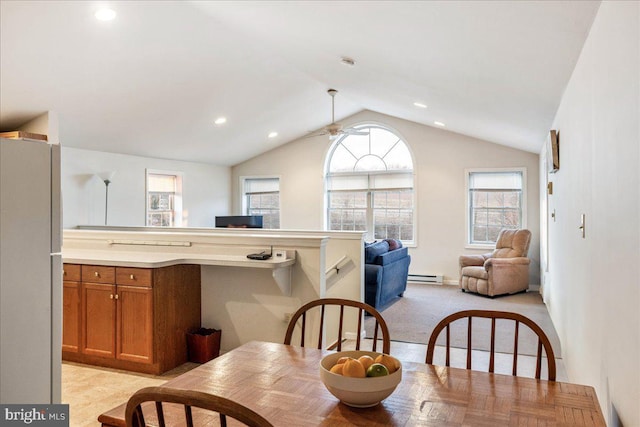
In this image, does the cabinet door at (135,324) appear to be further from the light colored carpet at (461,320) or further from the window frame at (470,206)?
the window frame at (470,206)

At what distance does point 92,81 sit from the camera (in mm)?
5316

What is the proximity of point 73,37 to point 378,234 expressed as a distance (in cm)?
643

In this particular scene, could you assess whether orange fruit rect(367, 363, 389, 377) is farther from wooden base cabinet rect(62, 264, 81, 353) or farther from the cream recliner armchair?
the cream recliner armchair

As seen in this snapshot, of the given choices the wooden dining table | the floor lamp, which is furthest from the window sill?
the wooden dining table

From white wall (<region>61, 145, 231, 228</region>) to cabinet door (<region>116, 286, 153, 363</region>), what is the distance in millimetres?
3551

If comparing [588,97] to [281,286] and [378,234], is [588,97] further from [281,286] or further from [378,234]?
[378,234]

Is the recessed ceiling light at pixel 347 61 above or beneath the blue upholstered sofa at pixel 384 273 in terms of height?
above

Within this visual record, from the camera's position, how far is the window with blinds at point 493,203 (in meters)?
8.28

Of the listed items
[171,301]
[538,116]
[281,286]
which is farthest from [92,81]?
[538,116]

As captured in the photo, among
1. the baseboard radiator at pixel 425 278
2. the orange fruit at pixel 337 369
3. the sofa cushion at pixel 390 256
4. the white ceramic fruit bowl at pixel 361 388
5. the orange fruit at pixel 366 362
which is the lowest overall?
the baseboard radiator at pixel 425 278

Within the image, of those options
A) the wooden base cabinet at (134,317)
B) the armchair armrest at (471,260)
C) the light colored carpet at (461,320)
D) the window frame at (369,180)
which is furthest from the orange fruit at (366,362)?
the window frame at (369,180)

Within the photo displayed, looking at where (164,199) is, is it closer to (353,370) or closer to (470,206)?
(470,206)

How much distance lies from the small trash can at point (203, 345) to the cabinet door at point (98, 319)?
600 mm

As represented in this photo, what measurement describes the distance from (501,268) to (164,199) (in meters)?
6.03
